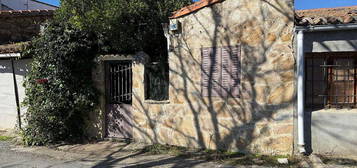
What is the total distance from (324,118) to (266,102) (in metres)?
1.19

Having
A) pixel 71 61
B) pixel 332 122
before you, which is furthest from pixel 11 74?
pixel 332 122

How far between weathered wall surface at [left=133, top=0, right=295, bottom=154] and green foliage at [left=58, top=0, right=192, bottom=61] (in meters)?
0.73

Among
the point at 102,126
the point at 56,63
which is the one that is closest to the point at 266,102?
the point at 102,126

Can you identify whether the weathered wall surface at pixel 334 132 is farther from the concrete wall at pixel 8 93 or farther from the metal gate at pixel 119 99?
the concrete wall at pixel 8 93

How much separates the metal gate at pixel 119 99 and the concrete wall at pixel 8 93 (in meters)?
3.29

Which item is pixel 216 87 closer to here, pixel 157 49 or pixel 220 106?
pixel 220 106

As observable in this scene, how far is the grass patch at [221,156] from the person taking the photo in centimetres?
606

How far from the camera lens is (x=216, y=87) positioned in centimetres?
679

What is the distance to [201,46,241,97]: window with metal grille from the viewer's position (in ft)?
21.6

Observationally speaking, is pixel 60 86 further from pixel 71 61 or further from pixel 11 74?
pixel 11 74

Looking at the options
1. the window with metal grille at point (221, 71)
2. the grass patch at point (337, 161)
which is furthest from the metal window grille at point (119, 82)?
the grass patch at point (337, 161)

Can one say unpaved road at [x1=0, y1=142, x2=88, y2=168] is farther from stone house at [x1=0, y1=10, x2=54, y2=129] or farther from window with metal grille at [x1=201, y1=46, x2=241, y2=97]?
window with metal grille at [x1=201, y1=46, x2=241, y2=97]

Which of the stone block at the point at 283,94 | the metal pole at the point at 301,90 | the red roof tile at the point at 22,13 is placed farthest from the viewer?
the red roof tile at the point at 22,13

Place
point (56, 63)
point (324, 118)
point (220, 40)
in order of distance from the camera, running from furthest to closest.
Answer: point (56, 63) < point (220, 40) < point (324, 118)
